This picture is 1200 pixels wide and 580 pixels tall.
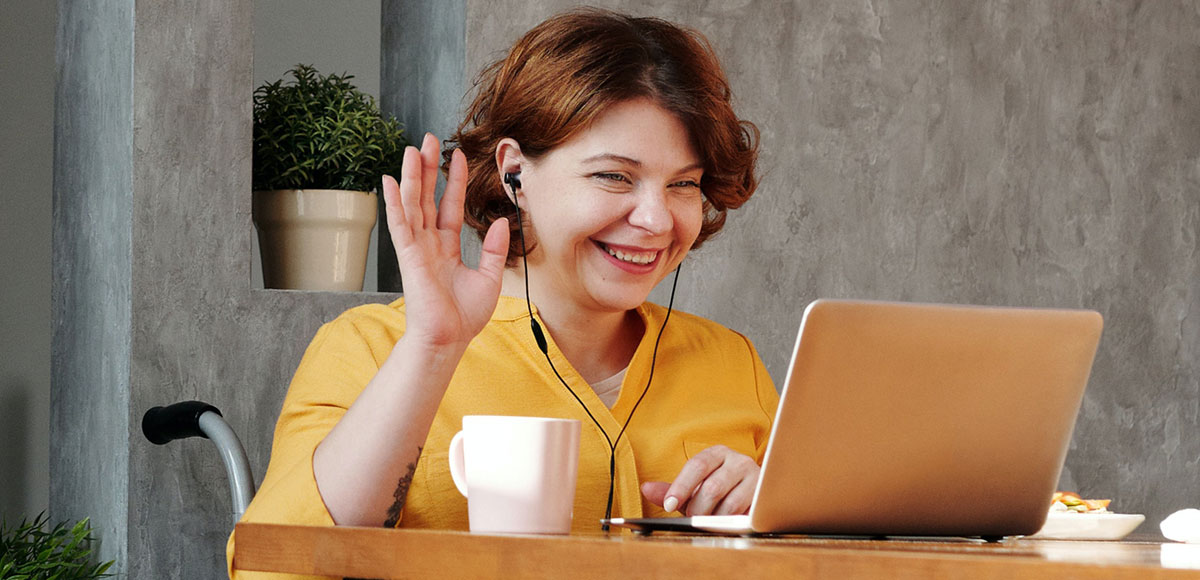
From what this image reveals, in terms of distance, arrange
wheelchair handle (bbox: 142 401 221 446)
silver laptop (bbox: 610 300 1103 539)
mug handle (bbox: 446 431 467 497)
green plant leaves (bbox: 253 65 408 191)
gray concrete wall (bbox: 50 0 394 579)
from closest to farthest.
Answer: silver laptop (bbox: 610 300 1103 539) < mug handle (bbox: 446 431 467 497) < wheelchair handle (bbox: 142 401 221 446) < gray concrete wall (bbox: 50 0 394 579) < green plant leaves (bbox: 253 65 408 191)

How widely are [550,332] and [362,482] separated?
0.55 m

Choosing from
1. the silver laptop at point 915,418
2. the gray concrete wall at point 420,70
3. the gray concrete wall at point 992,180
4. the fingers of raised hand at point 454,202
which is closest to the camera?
the silver laptop at point 915,418

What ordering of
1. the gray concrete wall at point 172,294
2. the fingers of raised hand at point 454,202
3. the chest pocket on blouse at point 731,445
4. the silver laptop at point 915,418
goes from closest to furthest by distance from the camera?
1. the silver laptop at point 915,418
2. the fingers of raised hand at point 454,202
3. the chest pocket on blouse at point 731,445
4. the gray concrete wall at point 172,294

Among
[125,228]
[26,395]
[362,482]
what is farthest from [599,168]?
[26,395]

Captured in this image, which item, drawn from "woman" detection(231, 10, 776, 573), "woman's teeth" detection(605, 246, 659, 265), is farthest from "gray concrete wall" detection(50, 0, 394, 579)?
"woman's teeth" detection(605, 246, 659, 265)

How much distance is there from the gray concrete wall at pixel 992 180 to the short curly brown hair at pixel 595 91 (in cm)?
67

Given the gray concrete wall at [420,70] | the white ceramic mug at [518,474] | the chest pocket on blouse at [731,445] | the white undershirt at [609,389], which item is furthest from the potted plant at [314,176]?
the white ceramic mug at [518,474]

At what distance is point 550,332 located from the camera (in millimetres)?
1635

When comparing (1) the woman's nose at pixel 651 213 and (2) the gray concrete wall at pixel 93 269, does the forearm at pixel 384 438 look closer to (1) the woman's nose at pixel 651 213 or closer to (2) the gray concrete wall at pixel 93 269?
(1) the woman's nose at pixel 651 213

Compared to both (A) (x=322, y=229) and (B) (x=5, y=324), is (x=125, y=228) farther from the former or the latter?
(B) (x=5, y=324)

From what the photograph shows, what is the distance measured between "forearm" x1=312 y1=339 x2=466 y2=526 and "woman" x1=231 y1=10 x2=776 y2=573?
0.09 m

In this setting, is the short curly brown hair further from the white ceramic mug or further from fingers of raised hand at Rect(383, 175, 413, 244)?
the white ceramic mug

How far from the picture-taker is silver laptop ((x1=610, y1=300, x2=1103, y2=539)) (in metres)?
0.85

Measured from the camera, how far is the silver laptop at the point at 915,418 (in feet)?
2.79
